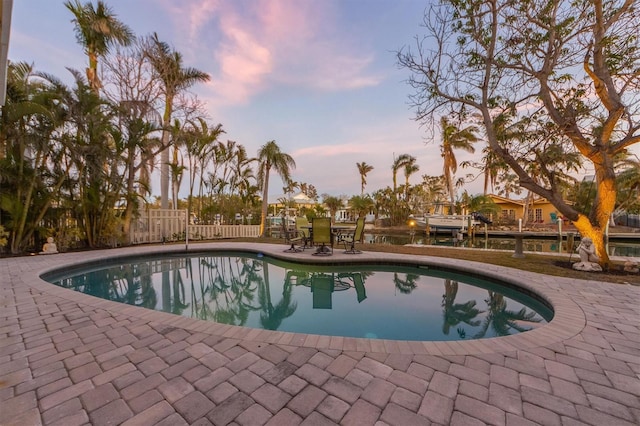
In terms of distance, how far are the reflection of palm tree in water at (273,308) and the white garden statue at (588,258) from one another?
655 cm

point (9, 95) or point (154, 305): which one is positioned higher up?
point (9, 95)

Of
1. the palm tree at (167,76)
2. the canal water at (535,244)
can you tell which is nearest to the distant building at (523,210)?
the canal water at (535,244)

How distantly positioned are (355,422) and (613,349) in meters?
2.68

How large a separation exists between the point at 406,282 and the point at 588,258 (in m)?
4.20

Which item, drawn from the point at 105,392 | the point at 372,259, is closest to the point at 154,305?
the point at 105,392

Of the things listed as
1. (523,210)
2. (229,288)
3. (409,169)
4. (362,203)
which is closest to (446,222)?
(409,169)

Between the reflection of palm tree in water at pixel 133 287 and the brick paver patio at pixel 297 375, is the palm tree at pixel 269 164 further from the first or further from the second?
the brick paver patio at pixel 297 375

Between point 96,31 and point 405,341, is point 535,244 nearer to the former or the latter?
point 405,341

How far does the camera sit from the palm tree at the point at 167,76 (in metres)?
11.9

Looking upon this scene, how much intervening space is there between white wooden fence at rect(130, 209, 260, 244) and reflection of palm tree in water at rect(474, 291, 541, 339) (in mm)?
11052

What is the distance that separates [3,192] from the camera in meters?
7.42

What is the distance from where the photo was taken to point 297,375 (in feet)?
6.53

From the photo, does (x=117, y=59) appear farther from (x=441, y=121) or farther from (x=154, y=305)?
(x=441, y=121)

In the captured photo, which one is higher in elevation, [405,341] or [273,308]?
[405,341]
